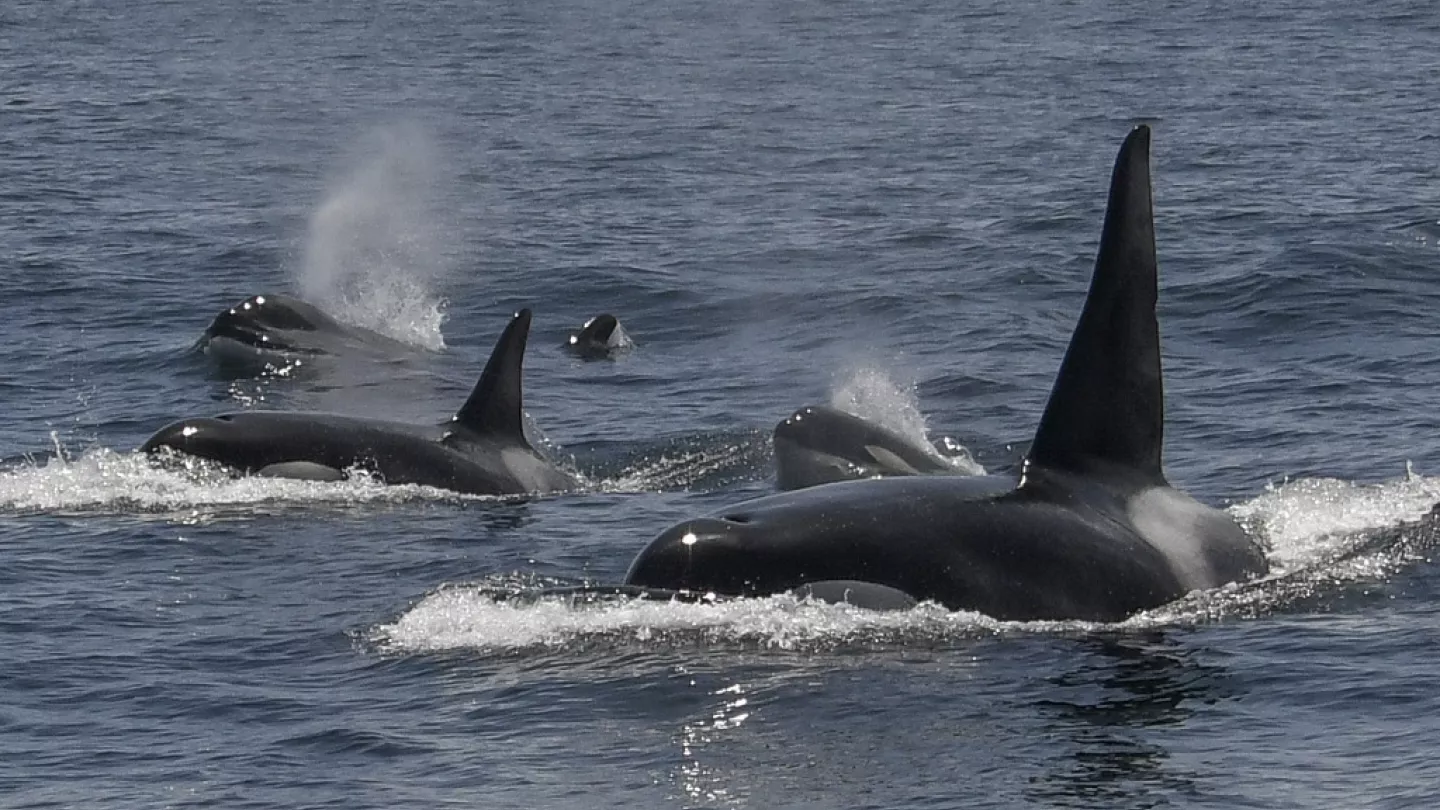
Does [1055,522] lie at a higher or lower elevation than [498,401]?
higher

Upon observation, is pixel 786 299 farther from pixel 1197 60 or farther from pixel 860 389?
pixel 1197 60

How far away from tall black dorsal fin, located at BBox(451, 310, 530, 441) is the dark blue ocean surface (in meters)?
1.13

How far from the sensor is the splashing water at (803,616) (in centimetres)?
1633

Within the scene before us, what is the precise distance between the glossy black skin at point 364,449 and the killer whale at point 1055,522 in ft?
23.8

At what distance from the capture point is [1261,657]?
1633 centimetres

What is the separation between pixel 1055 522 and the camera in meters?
16.9

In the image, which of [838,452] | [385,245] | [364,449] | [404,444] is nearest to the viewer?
[838,452]

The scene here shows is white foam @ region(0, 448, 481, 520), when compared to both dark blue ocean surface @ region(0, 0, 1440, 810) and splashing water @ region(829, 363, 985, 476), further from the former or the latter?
splashing water @ region(829, 363, 985, 476)

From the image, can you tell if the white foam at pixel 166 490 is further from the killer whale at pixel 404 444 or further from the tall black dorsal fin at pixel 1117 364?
the tall black dorsal fin at pixel 1117 364

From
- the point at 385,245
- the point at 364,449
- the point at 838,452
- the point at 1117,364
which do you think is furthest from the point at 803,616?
the point at 385,245

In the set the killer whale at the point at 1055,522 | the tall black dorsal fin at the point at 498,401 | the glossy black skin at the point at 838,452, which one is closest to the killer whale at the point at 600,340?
the tall black dorsal fin at the point at 498,401

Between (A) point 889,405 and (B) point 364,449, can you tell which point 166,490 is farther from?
(A) point 889,405

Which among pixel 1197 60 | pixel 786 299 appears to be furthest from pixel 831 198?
pixel 1197 60

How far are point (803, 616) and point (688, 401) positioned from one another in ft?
44.8
